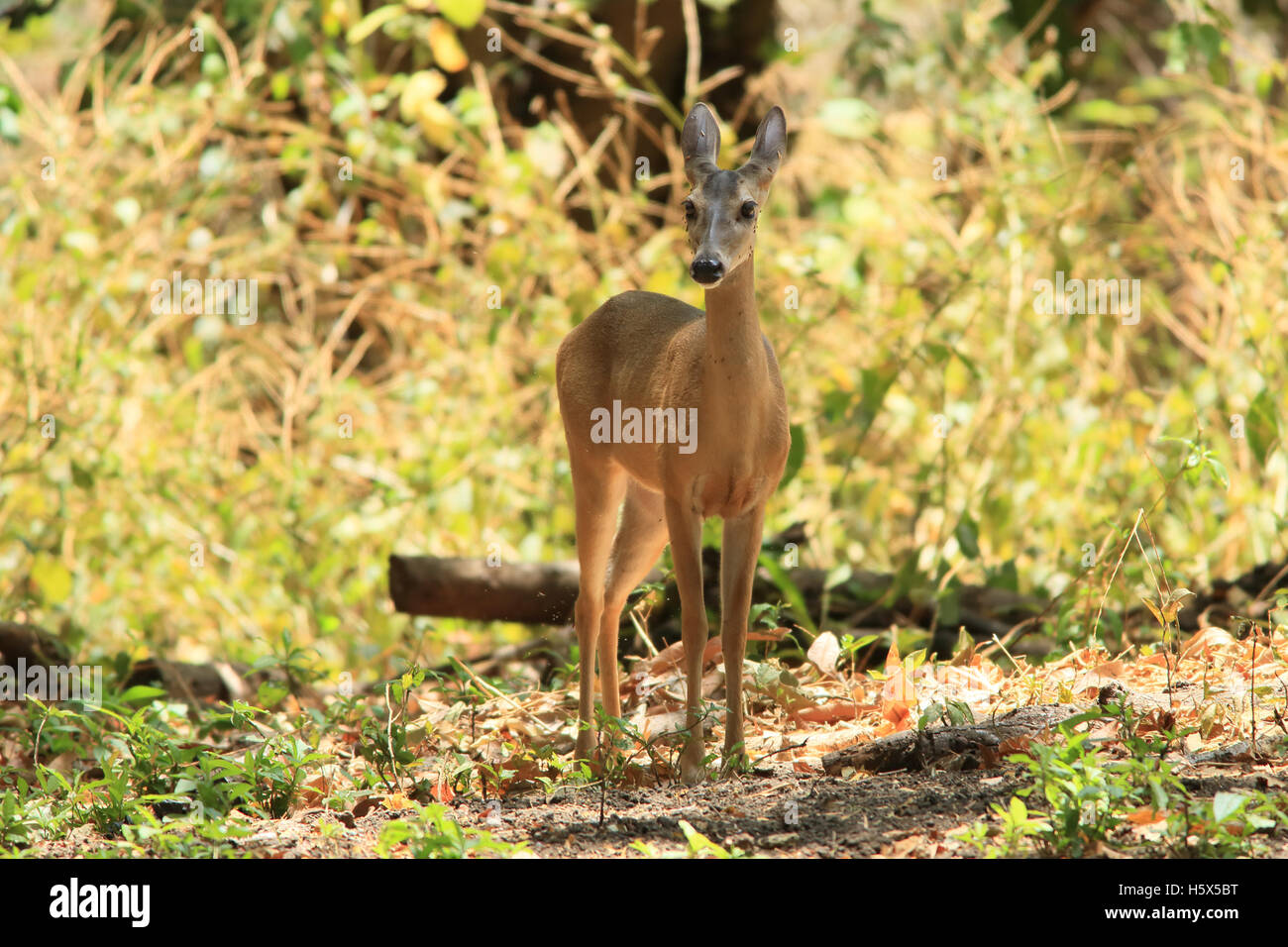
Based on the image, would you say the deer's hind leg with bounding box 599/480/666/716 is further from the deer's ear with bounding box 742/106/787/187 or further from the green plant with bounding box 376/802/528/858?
the green plant with bounding box 376/802/528/858

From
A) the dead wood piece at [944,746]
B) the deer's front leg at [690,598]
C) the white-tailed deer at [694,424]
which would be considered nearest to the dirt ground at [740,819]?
the dead wood piece at [944,746]

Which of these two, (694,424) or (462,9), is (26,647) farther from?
(462,9)

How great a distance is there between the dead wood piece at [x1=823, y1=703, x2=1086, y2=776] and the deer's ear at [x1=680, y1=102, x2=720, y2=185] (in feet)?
6.46

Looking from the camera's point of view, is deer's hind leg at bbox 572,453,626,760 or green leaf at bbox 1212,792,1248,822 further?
deer's hind leg at bbox 572,453,626,760

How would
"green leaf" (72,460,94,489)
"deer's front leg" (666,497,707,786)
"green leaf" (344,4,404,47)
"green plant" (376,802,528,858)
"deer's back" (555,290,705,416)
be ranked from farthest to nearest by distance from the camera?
1. "green leaf" (344,4,404,47)
2. "green leaf" (72,460,94,489)
3. "deer's back" (555,290,705,416)
4. "deer's front leg" (666,497,707,786)
5. "green plant" (376,802,528,858)

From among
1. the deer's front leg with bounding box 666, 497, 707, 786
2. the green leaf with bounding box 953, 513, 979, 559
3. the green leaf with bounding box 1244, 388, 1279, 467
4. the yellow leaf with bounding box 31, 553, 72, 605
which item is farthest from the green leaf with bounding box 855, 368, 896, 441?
the yellow leaf with bounding box 31, 553, 72, 605

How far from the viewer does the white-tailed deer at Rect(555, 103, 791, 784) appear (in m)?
4.56

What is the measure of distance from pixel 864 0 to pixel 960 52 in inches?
43.3

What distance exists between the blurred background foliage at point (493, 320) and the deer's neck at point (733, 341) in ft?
8.79

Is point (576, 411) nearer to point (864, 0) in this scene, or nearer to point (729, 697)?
point (729, 697)

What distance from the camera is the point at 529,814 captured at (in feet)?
13.8

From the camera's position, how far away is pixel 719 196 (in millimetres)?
4371

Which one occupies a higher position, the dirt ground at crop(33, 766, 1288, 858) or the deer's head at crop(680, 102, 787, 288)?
the deer's head at crop(680, 102, 787, 288)
